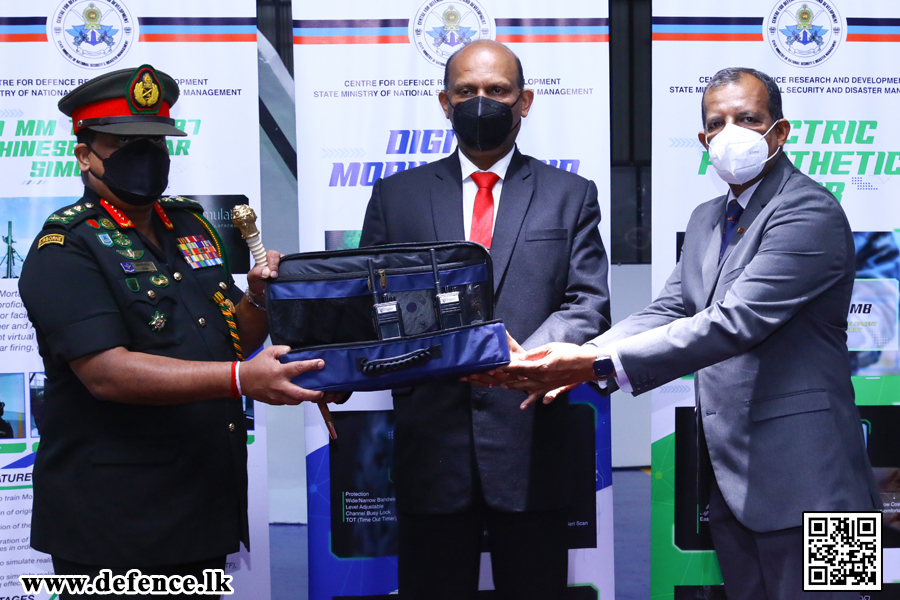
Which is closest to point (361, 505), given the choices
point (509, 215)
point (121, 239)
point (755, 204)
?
point (509, 215)

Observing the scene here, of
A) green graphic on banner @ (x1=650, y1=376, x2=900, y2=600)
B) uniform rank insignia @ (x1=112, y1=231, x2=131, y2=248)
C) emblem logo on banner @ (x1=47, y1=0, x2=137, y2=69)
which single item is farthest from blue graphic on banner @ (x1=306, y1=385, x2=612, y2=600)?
emblem logo on banner @ (x1=47, y1=0, x2=137, y2=69)

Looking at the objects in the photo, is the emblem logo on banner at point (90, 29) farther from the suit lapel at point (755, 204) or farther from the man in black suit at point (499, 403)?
the suit lapel at point (755, 204)

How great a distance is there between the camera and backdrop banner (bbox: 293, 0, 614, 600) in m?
3.26

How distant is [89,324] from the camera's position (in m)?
1.93

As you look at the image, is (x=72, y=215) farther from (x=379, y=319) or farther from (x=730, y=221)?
(x=730, y=221)

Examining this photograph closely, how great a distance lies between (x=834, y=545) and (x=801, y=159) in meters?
1.91

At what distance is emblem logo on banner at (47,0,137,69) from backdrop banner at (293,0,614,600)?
76 centimetres

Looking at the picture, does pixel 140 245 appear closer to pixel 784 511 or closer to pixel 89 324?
pixel 89 324

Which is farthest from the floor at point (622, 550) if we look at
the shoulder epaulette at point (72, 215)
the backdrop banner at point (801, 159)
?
the shoulder epaulette at point (72, 215)

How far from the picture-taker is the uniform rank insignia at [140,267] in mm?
2049

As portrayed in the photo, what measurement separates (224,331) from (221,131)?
136 cm

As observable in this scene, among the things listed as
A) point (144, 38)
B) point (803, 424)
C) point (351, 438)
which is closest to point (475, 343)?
point (803, 424)

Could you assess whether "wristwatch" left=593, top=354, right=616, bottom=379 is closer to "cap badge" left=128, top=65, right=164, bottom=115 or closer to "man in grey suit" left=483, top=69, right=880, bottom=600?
"man in grey suit" left=483, top=69, right=880, bottom=600

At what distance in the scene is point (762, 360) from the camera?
2180 mm
